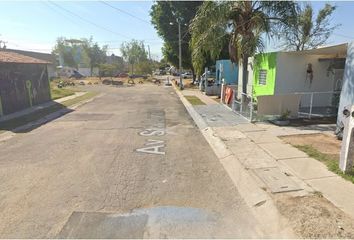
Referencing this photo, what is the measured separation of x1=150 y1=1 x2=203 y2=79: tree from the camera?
2910 cm

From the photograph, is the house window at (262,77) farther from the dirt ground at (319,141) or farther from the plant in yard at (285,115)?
the dirt ground at (319,141)

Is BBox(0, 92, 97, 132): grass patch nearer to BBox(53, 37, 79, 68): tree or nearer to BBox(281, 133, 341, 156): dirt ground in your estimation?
BBox(281, 133, 341, 156): dirt ground

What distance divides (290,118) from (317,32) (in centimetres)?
1966

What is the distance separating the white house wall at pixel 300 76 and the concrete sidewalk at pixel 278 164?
441 cm

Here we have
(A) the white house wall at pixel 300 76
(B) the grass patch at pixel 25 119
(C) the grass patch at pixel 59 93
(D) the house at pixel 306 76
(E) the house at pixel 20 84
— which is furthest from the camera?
(C) the grass patch at pixel 59 93

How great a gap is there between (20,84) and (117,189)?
45.2 feet

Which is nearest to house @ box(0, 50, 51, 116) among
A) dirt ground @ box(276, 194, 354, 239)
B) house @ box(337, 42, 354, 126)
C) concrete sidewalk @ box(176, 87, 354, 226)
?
concrete sidewalk @ box(176, 87, 354, 226)

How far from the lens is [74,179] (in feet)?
18.5

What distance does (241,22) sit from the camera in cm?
1304

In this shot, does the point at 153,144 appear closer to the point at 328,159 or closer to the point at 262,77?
the point at 328,159

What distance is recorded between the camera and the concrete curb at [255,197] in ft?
12.6

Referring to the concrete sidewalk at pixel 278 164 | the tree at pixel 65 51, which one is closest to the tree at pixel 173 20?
the concrete sidewalk at pixel 278 164

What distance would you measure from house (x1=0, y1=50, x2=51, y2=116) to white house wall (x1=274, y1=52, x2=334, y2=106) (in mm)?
13744

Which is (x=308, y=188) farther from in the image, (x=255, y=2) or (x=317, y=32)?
(x=317, y=32)
